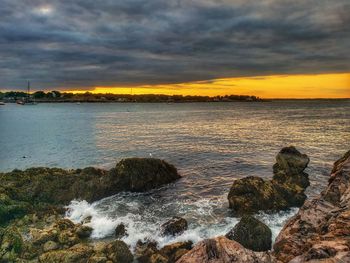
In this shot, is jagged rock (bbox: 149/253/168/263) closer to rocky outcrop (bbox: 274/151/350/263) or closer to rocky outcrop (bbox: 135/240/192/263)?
rocky outcrop (bbox: 135/240/192/263)

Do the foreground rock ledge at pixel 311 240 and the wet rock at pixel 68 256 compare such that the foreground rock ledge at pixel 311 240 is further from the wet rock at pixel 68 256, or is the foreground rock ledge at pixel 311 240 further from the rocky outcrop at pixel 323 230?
the wet rock at pixel 68 256

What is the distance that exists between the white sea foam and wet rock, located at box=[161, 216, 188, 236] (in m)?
0.33

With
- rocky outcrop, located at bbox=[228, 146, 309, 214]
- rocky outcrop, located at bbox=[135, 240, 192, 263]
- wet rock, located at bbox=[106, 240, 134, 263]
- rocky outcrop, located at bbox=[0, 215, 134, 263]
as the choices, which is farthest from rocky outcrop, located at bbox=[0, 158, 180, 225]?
wet rock, located at bbox=[106, 240, 134, 263]

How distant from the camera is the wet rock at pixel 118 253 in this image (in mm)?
17744

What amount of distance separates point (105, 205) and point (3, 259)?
10.4 meters

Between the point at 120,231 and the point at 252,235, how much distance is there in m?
8.98

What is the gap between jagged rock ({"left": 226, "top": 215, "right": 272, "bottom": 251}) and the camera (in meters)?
18.0

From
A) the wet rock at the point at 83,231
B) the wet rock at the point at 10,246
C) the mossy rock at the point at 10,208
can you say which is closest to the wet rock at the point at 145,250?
the wet rock at the point at 83,231

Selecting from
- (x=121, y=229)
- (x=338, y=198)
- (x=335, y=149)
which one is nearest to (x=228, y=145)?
(x=335, y=149)

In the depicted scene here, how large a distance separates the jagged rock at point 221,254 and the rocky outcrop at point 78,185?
840 inches

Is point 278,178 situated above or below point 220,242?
below

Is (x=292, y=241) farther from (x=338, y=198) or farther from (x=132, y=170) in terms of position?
(x=132, y=170)

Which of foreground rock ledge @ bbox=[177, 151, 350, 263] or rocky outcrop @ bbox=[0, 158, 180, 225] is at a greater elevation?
foreground rock ledge @ bbox=[177, 151, 350, 263]

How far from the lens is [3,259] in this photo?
1814cm
